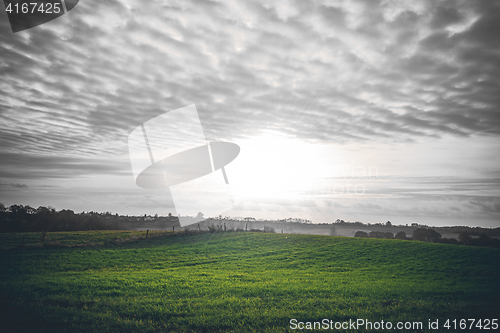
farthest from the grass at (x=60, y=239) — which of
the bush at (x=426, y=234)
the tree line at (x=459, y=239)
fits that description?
the bush at (x=426, y=234)

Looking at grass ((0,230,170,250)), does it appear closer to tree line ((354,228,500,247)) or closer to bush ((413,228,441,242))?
tree line ((354,228,500,247))

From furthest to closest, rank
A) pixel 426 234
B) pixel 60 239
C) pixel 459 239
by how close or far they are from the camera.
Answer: pixel 426 234 < pixel 459 239 < pixel 60 239

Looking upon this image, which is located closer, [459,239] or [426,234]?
[459,239]

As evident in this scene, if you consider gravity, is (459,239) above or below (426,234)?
above

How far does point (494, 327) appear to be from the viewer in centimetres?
773

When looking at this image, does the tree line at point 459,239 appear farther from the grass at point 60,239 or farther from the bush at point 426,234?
the grass at point 60,239

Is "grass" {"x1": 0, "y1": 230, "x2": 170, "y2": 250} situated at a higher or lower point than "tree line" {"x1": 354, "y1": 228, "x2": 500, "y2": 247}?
higher

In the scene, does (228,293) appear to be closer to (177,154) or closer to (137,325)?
(137,325)

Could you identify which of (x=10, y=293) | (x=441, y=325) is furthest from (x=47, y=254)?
(x=441, y=325)

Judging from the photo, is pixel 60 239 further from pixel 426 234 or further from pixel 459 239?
pixel 426 234

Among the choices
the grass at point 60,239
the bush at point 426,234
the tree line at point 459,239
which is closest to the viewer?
the grass at point 60,239

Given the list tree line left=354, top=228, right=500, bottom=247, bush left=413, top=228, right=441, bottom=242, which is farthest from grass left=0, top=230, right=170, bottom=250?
bush left=413, top=228, right=441, bottom=242

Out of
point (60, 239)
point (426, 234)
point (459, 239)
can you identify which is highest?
point (60, 239)

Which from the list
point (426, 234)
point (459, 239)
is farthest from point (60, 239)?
point (426, 234)
